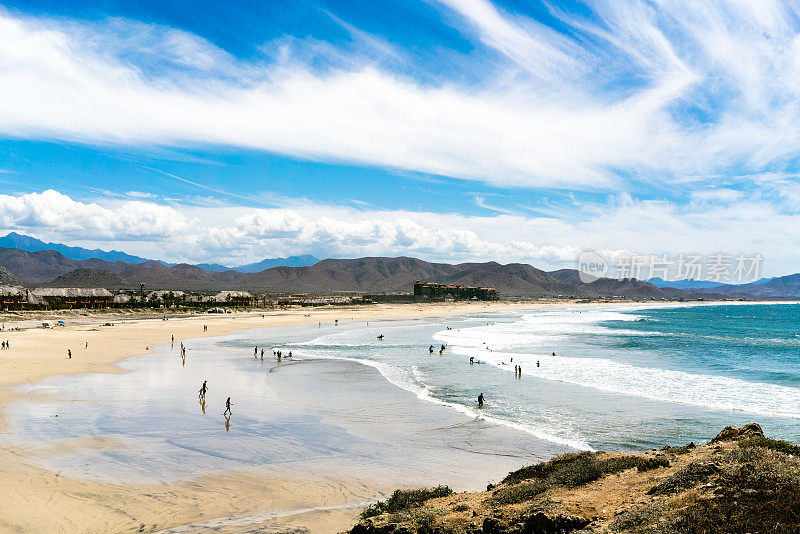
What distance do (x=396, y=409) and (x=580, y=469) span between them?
13.0 meters

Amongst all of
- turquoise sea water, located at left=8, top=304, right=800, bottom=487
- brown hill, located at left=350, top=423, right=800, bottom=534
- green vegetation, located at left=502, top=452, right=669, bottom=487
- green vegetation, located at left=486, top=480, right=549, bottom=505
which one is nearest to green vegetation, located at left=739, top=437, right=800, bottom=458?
brown hill, located at left=350, top=423, right=800, bottom=534

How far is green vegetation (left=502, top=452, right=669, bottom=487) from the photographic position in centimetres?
917

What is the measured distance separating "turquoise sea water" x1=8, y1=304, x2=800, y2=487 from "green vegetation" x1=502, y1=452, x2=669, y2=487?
3.69m

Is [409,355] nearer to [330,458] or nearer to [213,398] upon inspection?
[213,398]

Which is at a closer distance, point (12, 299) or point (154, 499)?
point (154, 499)

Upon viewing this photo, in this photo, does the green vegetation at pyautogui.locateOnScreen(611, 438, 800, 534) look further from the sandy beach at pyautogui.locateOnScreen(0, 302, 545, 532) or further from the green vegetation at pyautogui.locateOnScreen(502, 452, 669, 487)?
the sandy beach at pyautogui.locateOnScreen(0, 302, 545, 532)

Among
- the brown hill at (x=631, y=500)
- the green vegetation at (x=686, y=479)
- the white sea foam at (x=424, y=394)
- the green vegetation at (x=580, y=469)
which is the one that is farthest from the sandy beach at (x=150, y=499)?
the white sea foam at (x=424, y=394)

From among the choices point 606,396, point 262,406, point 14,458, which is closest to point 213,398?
point 262,406

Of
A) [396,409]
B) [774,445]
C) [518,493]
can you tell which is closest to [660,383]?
[396,409]

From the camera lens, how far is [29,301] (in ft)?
277

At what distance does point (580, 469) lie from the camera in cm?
952

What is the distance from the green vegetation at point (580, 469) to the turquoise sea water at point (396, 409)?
369cm

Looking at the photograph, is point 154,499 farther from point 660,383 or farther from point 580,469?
point 660,383

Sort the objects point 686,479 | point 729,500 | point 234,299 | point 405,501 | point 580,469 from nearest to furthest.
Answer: point 729,500 < point 686,479 < point 405,501 < point 580,469 < point 234,299
